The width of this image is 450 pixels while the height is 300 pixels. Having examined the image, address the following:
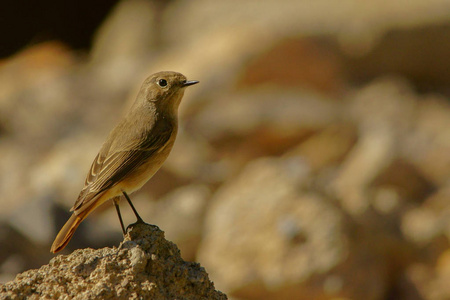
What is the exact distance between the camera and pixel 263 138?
1561 centimetres

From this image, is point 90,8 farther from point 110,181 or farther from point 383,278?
point 110,181

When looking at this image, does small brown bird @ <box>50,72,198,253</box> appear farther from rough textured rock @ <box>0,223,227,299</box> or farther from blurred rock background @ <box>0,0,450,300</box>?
blurred rock background @ <box>0,0,450,300</box>

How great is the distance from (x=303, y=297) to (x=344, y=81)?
923cm

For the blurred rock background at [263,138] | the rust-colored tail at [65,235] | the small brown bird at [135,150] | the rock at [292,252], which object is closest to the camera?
the rust-colored tail at [65,235]

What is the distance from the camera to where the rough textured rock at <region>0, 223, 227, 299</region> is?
4.80 metres

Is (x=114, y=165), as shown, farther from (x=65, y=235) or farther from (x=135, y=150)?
(x=65, y=235)

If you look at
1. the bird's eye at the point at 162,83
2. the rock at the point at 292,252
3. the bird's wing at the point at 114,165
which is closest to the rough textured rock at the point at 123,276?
the bird's wing at the point at 114,165

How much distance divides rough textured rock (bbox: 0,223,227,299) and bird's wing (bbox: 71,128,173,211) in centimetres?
82

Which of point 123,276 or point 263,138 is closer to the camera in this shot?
point 123,276

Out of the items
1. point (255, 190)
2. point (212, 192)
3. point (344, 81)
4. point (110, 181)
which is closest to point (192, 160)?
point (212, 192)

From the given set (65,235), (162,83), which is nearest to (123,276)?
(65,235)

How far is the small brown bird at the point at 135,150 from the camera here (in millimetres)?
5988

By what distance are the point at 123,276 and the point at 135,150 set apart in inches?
66.6

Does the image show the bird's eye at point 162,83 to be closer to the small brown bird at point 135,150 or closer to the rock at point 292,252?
the small brown bird at point 135,150
